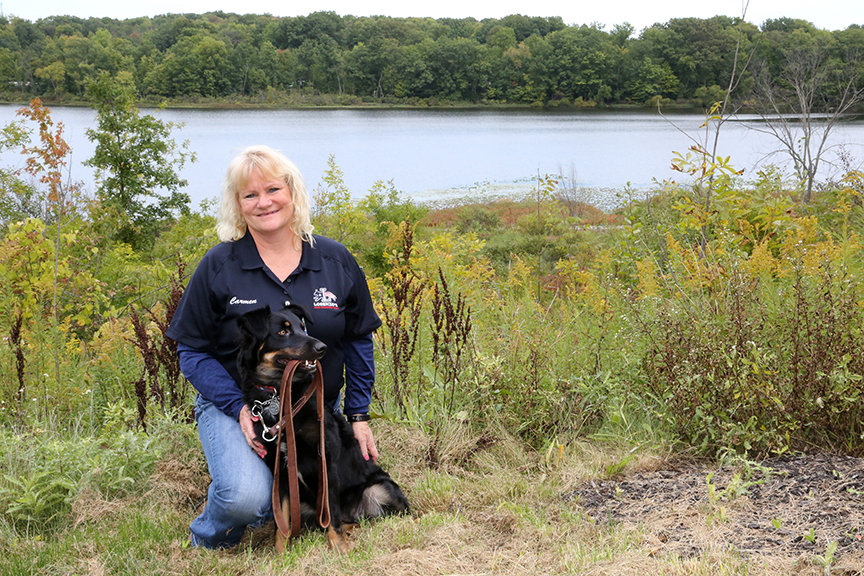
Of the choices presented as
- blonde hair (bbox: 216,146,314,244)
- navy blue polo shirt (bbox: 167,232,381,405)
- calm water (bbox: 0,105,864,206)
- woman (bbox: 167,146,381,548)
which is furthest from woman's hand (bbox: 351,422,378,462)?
calm water (bbox: 0,105,864,206)

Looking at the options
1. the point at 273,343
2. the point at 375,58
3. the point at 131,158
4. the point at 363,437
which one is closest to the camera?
the point at 273,343

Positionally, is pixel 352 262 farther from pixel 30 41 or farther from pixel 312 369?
pixel 30 41

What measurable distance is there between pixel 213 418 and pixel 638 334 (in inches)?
107

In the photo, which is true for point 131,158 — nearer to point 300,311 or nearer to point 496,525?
point 300,311

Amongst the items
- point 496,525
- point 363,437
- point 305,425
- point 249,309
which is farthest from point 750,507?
point 249,309

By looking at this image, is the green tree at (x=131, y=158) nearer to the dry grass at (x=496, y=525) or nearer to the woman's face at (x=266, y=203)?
the dry grass at (x=496, y=525)

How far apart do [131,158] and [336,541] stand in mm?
18296

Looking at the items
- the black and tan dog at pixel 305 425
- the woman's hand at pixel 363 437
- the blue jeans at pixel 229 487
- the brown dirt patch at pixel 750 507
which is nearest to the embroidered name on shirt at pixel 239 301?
the black and tan dog at pixel 305 425

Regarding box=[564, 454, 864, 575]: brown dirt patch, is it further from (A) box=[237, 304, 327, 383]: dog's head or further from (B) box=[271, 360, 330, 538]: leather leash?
(A) box=[237, 304, 327, 383]: dog's head

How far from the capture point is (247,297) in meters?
3.38

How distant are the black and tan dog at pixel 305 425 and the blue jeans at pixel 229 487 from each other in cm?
10

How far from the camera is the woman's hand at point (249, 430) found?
3295 millimetres

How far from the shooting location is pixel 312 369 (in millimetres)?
3215

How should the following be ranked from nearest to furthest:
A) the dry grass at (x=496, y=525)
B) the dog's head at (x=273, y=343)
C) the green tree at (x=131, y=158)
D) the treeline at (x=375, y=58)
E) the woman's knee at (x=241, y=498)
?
the dry grass at (x=496, y=525)
the dog's head at (x=273, y=343)
the woman's knee at (x=241, y=498)
the green tree at (x=131, y=158)
the treeline at (x=375, y=58)
